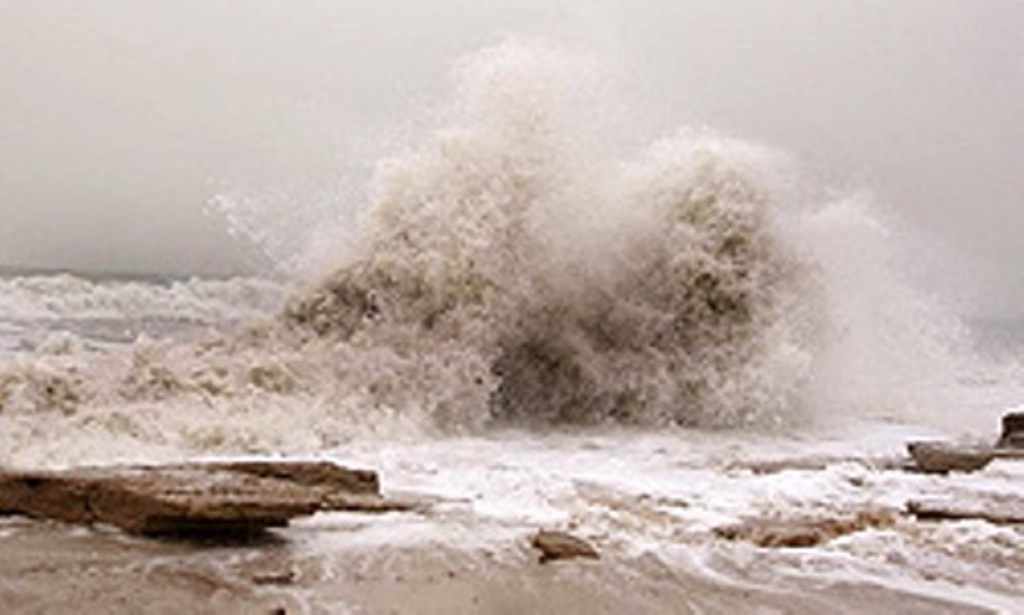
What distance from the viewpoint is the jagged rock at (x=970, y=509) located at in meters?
5.03

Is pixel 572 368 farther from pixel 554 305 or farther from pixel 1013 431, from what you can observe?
pixel 1013 431

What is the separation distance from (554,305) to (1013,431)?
4190mm

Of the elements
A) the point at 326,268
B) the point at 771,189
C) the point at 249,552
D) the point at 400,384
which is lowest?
the point at 249,552

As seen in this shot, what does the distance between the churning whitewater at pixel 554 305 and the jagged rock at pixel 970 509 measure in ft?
12.7

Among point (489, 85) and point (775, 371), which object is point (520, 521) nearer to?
point (775, 371)

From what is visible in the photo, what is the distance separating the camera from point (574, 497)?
5.45m

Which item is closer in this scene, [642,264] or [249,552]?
[249,552]

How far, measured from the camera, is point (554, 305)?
10375 millimetres

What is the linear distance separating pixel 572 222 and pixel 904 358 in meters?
4.70

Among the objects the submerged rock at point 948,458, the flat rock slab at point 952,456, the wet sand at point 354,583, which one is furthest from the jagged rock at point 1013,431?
Result: the wet sand at point 354,583

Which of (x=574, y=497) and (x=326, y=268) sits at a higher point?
(x=326, y=268)

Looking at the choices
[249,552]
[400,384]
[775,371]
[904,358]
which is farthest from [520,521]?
[904,358]

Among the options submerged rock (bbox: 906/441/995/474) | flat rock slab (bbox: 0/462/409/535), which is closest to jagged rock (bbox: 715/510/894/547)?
flat rock slab (bbox: 0/462/409/535)

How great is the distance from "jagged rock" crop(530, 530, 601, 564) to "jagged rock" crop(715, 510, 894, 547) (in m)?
0.76
